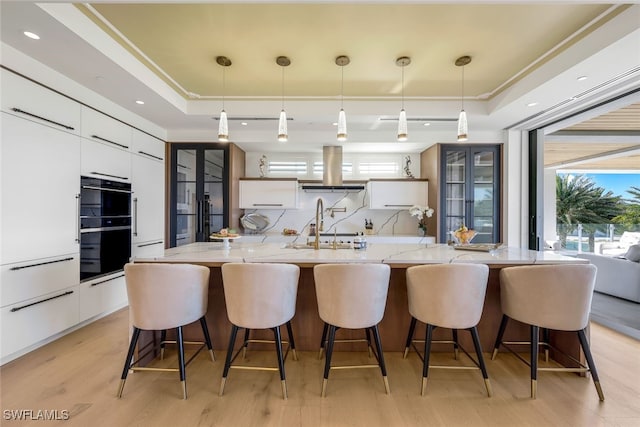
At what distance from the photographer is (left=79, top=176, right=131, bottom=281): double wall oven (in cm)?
289

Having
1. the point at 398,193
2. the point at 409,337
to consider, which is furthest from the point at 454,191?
the point at 409,337

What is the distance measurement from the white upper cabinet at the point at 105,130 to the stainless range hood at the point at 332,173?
8.43ft

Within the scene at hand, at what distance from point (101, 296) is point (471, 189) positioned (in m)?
5.04

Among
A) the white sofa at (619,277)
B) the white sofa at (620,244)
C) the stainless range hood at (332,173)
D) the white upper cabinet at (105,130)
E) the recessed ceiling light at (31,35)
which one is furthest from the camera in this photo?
the white sofa at (620,244)

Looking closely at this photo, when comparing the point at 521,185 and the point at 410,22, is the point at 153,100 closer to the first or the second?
the point at 410,22

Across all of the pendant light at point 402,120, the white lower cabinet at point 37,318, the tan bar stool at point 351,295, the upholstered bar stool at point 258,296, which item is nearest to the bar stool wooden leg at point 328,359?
the tan bar stool at point 351,295

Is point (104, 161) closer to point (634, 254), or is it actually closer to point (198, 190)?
point (198, 190)

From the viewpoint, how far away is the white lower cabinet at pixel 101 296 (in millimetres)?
2877

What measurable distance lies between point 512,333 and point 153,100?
4234mm

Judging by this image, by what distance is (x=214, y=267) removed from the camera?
93.2 inches

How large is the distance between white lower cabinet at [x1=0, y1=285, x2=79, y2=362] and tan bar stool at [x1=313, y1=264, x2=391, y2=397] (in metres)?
2.45

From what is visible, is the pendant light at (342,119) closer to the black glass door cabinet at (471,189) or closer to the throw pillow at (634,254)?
the black glass door cabinet at (471,189)

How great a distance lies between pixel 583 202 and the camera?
872 centimetres

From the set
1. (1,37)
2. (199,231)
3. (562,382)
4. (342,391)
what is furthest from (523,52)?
(199,231)
